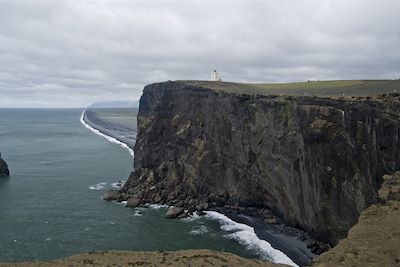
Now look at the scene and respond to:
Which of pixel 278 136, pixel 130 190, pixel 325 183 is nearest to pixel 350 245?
pixel 325 183

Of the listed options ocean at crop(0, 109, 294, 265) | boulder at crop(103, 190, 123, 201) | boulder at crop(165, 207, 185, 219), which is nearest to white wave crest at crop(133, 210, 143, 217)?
ocean at crop(0, 109, 294, 265)

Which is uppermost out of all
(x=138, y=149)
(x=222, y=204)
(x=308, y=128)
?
(x=308, y=128)

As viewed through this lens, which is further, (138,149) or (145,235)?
(138,149)

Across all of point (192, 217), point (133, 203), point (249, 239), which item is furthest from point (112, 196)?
point (249, 239)

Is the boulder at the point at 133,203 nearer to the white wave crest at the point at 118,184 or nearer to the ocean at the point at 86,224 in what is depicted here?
the ocean at the point at 86,224

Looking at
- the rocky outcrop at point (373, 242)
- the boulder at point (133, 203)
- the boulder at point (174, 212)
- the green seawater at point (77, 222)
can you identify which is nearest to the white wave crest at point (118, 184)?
the green seawater at point (77, 222)

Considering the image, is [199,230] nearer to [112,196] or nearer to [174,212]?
[174,212]

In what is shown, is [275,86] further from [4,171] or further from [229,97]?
[4,171]
